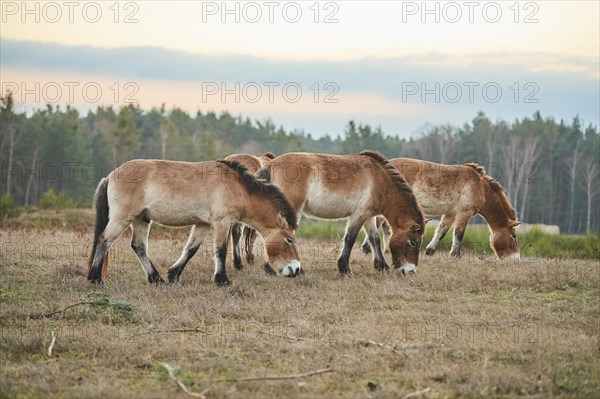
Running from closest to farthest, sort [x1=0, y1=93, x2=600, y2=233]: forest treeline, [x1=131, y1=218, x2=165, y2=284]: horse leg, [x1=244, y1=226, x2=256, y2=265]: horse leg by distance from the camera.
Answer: [x1=131, y1=218, x2=165, y2=284]: horse leg → [x1=244, y1=226, x2=256, y2=265]: horse leg → [x1=0, y1=93, x2=600, y2=233]: forest treeline

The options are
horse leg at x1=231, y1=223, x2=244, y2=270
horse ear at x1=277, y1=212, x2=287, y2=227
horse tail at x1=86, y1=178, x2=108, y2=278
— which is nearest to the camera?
horse tail at x1=86, y1=178, x2=108, y2=278

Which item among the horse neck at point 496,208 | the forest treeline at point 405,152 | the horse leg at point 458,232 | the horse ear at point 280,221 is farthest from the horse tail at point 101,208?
the forest treeline at point 405,152

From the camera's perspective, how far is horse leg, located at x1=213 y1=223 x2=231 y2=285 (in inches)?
462

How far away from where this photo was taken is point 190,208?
11.7 meters

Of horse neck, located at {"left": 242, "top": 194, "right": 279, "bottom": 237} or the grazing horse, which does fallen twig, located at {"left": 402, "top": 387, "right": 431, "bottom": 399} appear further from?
the grazing horse

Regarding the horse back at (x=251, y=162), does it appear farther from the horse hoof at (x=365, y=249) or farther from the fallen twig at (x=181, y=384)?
the fallen twig at (x=181, y=384)

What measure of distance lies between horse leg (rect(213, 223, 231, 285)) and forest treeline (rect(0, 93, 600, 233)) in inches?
1562

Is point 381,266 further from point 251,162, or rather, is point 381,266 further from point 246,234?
point 251,162

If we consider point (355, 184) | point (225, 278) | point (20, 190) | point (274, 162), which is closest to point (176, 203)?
point (225, 278)

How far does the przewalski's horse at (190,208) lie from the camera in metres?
11.4

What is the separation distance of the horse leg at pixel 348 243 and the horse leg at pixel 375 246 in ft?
1.91

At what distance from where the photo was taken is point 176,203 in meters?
11.6

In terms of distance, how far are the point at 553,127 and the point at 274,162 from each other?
2438 inches

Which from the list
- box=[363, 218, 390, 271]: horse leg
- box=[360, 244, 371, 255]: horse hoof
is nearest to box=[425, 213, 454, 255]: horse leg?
box=[360, 244, 371, 255]: horse hoof
